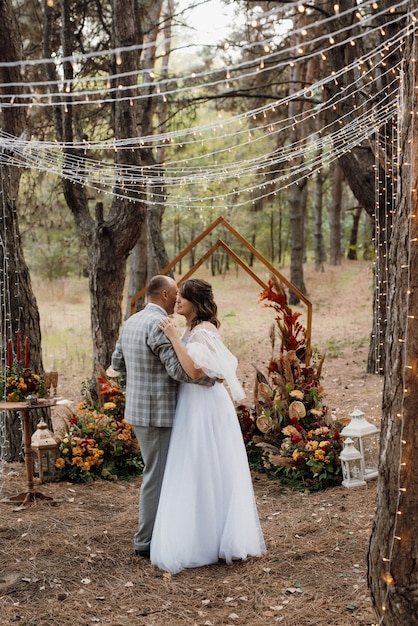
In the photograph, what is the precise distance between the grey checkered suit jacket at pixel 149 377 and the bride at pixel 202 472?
75 millimetres

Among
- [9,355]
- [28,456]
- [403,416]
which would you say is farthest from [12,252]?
[403,416]

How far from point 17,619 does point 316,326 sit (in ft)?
43.6

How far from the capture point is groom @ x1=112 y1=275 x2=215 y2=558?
4.82 m

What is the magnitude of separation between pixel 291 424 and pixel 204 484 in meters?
2.45

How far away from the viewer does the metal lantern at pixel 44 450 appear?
6.72 meters

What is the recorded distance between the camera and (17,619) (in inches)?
162

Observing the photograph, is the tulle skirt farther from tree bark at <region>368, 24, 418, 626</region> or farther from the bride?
tree bark at <region>368, 24, 418, 626</region>

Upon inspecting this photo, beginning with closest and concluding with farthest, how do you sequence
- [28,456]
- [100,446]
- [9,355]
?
1. [28,456]
2. [100,446]
3. [9,355]

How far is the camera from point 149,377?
15.9 feet

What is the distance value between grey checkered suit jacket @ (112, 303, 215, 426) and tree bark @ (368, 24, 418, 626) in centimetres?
157

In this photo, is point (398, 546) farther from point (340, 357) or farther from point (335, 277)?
point (335, 277)

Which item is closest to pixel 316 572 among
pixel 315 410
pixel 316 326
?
pixel 315 410

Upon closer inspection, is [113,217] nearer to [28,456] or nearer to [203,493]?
[28,456]

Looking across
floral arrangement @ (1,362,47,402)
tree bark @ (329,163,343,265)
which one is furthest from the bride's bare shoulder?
tree bark @ (329,163,343,265)
